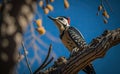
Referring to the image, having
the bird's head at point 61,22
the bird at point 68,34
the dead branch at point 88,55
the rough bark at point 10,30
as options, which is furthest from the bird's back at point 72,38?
the rough bark at point 10,30

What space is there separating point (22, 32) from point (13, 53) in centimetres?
4

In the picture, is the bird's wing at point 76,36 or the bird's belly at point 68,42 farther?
the bird's wing at point 76,36

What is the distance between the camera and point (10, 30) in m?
0.37

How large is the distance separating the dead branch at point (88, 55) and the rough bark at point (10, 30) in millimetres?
790

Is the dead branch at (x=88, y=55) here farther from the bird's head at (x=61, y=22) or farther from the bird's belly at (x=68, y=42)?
the bird's head at (x=61, y=22)

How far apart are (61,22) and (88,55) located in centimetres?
223

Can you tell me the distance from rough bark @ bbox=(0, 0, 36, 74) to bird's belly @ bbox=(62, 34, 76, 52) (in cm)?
250

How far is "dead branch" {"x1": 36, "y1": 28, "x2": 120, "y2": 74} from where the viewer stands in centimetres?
115

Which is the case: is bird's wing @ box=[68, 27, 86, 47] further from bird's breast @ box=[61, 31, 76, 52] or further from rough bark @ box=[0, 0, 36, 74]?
rough bark @ box=[0, 0, 36, 74]

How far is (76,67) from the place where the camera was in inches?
45.8

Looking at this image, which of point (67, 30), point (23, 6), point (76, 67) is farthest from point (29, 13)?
point (67, 30)

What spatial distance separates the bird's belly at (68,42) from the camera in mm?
2925

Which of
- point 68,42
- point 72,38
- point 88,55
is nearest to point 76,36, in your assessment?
point 72,38

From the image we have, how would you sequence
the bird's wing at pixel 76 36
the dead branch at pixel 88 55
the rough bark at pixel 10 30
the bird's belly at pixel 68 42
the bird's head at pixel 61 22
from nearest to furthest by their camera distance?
the rough bark at pixel 10 30
the dead branch at pixel 88 55
the bird's belly at pixel 68 42
the bird's wing at pixel 76 36
the bird's head at pixel 61 22
